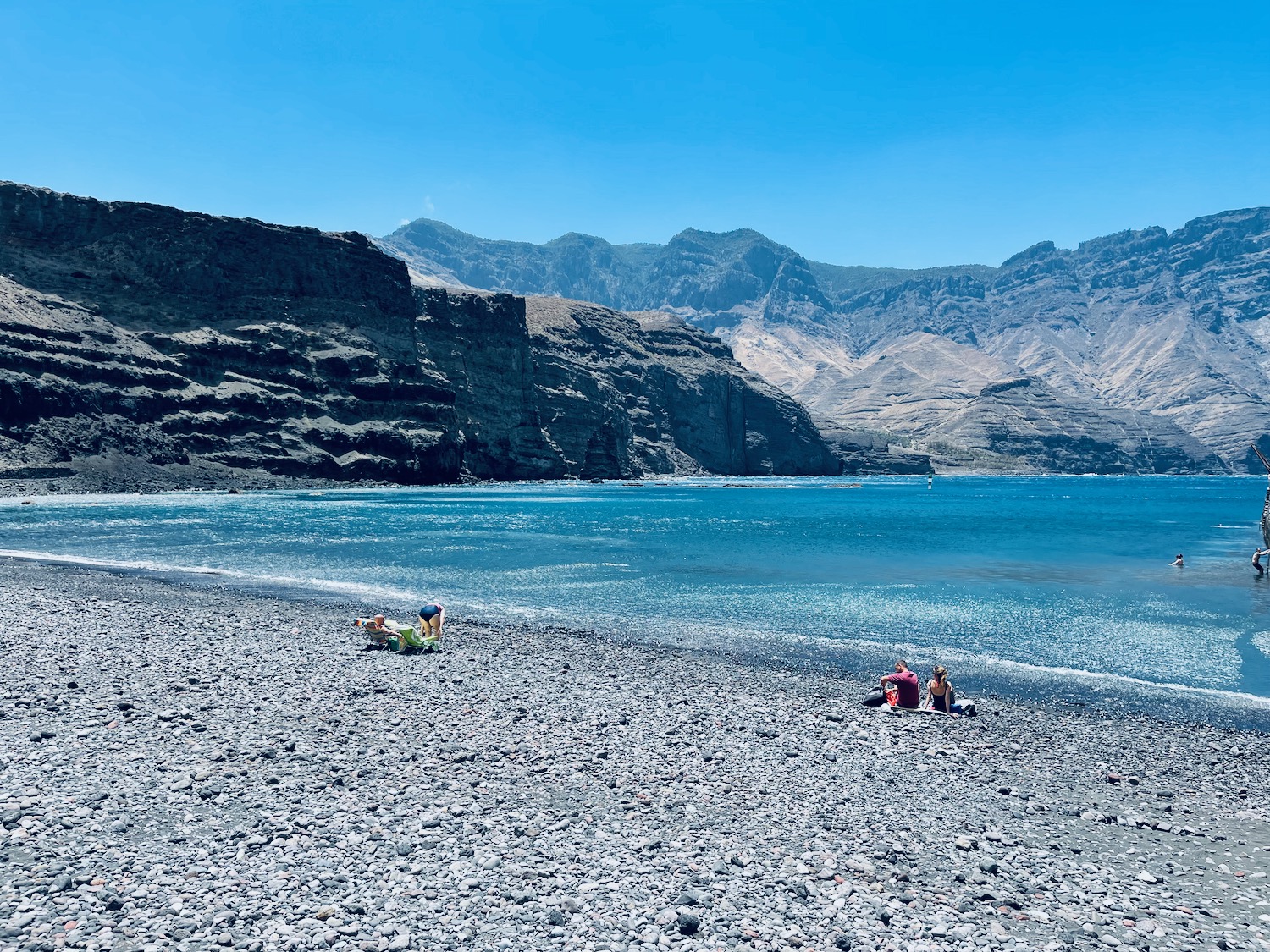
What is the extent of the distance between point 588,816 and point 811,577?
126 feet

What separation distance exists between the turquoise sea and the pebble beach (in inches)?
261

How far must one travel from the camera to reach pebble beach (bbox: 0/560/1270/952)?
1005cm

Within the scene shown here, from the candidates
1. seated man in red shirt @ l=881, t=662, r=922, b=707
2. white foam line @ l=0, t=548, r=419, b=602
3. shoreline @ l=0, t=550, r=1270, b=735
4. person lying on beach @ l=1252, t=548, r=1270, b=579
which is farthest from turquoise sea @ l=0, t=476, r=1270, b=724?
seated man in red shirt @ l=881, t=662, r=922, b=707

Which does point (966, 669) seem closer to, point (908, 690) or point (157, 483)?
point (908, 690)

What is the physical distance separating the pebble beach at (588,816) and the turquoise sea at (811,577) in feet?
21.8

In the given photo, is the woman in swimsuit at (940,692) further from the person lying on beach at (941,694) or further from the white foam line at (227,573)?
the white foam line at (227,573)

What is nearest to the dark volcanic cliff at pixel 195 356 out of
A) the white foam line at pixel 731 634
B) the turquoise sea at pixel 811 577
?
the turquoise sea at pixel 811 577

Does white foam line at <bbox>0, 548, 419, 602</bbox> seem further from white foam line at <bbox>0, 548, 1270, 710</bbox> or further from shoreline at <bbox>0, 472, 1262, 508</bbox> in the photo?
shoreline at <bbox>0, 472, 1262, 508</bbox>

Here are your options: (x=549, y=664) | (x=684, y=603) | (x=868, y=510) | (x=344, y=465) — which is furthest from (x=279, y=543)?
(x=344, y=465)

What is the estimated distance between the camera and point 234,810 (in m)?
12.9

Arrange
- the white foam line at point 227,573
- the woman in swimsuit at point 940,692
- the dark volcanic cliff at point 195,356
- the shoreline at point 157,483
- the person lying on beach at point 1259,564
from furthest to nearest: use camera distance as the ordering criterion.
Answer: the dark volcanic cliff at point 195,356
the shoreline at point 157,483
the person lying on beach at point 1259,564
the white foam line at point 227,573
the woman in swimsuit at point 940,692

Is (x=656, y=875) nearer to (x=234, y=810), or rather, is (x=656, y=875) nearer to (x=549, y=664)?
(x=234, y=810)

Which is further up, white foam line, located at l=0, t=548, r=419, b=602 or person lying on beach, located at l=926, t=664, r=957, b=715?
person lying on beach, located at l=926, t=664, r=957, b=715

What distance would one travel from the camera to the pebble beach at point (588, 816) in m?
10.1
